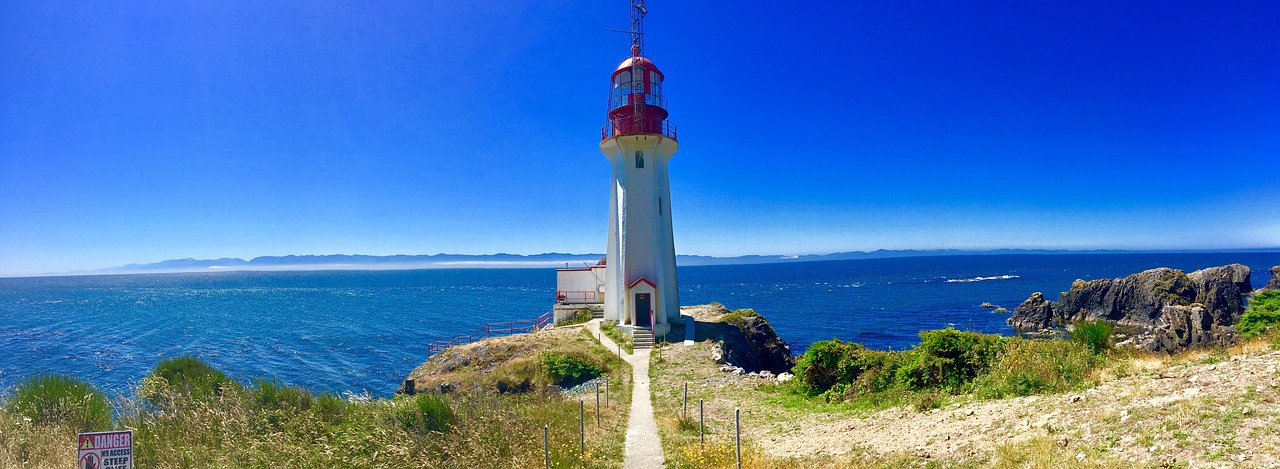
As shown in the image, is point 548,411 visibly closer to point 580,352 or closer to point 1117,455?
point 580,352

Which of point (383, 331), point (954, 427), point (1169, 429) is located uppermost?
point (1169, 429)

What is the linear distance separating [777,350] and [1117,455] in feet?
75.9

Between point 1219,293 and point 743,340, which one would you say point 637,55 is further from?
point 1219,293

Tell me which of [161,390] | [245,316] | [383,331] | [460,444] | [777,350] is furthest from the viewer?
[245,316]

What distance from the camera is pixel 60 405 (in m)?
10.8

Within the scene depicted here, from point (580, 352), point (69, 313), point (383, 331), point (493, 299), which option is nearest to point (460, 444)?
point (580, 352)

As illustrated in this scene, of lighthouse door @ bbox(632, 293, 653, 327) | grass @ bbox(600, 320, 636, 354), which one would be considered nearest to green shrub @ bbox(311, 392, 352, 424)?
grass @ bbox(600, 320, 636, 354)

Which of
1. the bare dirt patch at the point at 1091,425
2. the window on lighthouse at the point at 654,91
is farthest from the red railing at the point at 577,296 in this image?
the bare dirt patch at the point at 1091,425

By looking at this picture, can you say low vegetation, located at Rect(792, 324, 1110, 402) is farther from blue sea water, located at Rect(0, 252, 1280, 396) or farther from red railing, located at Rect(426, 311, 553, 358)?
blue sea water, located at Rect(0, 252, 1280, 396)

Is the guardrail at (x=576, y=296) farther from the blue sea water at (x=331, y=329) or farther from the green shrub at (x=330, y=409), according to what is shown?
the green shrub at (x=330, y=409)

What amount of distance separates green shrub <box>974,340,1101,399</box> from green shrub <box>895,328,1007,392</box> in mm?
495

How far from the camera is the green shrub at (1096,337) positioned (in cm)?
Result: 1319

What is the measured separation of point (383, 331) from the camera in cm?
5397

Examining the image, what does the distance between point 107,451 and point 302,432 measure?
4347mm
